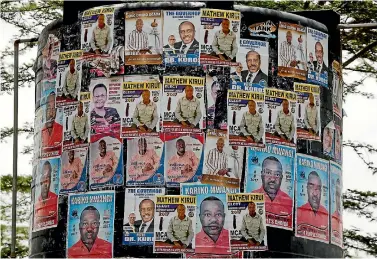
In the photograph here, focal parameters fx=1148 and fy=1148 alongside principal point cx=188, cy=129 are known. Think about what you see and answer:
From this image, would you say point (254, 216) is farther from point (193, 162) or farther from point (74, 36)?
point (74, 36)

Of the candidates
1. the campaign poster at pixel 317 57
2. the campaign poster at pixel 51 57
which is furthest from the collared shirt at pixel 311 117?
the campaign poster at pixel 51 57

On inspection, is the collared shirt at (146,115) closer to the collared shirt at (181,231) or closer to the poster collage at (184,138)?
the poster collage at (184,138)

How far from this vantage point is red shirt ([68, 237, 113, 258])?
11078mm

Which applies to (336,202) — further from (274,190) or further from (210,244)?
(210,244)

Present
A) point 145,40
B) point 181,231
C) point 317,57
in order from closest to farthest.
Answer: point 181,231 < point 145,40 < point 317,57

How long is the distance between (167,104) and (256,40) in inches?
45.4

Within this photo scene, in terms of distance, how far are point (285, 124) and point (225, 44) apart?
3.32 ft

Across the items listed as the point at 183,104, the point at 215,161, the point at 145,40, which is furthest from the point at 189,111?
the point at 145,40

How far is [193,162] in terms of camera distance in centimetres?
1109

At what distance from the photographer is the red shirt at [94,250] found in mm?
11078

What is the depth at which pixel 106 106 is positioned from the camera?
1138 centimetres

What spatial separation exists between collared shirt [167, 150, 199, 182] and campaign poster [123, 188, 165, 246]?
0.17 metres

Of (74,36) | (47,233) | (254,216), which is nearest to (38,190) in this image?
(47,233)

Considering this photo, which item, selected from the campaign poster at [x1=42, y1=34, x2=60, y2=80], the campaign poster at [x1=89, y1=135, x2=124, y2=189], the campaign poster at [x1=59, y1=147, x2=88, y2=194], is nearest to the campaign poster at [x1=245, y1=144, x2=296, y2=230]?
the campaign poster at [x1=89, y1=135, x2=124, y2=189]
